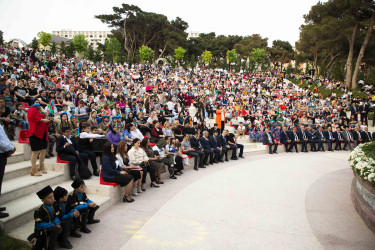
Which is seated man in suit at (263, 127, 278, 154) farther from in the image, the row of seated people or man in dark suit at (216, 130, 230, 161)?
man in dark suit at (216, 130, 230, 161)

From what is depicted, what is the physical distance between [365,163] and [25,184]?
23.9 feet

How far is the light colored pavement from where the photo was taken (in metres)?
4.39

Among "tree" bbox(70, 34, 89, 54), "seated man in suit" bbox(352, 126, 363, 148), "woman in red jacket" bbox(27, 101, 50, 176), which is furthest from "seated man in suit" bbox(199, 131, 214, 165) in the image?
"tree" bbox(70, 34, 89, 54)

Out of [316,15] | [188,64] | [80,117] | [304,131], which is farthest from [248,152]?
[188,64]

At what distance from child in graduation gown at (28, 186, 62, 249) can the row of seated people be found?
11.8 metres

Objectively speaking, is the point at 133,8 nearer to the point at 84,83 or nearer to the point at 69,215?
the point at 84,83

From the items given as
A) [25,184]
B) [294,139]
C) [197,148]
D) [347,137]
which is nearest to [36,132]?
[25,184]

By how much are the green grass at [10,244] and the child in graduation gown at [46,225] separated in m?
0.22

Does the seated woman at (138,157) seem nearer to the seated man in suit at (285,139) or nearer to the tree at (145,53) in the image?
the seated man in suit at (285,139)

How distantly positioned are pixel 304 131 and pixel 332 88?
18708 mm

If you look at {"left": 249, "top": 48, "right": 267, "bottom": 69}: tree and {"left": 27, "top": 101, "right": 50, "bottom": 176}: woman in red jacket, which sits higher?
{"left": 249, "top": 48, "right": 267, "bottom": 69}: tree

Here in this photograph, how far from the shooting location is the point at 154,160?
24.1ft

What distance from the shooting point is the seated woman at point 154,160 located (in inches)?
286

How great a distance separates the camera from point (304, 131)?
1497 centimetres
